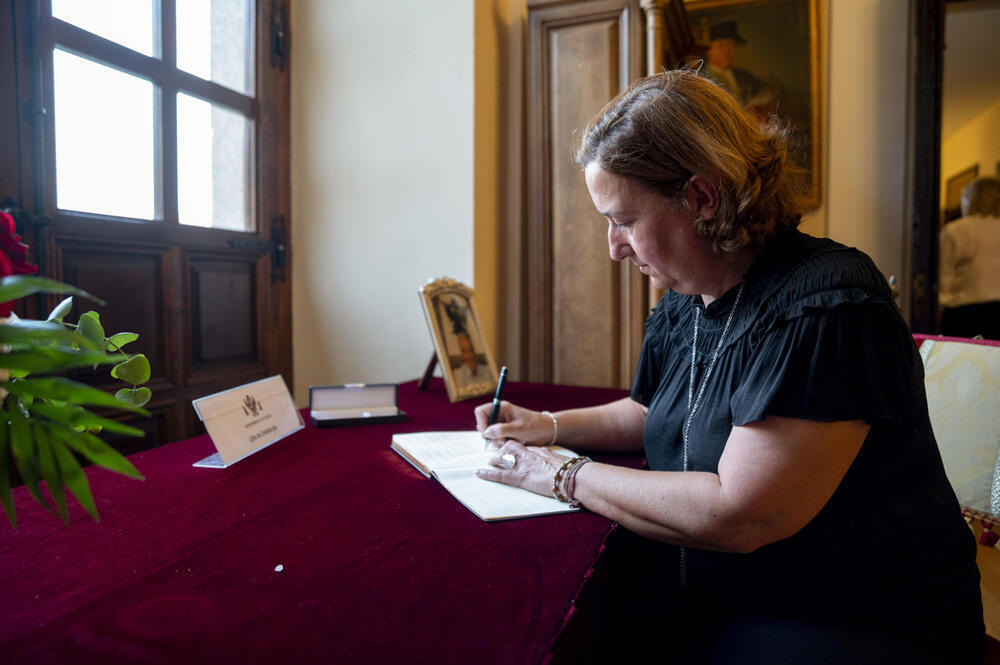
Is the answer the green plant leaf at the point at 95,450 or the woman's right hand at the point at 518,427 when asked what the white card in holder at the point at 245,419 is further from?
the green plant leaf at the point at 95,450

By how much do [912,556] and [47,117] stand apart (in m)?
2.22

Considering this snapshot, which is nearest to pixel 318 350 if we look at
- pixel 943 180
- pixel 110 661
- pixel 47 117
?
pixel 47 117

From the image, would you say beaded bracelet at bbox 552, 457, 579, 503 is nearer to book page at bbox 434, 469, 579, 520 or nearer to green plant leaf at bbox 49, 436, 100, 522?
book page at bbox 434, 469, 579, 520

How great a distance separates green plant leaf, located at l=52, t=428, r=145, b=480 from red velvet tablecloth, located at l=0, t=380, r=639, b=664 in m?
0.23

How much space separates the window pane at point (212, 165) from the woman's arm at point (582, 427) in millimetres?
1459

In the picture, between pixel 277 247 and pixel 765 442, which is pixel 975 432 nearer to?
pixel 765 442

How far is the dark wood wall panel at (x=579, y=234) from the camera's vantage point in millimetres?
2510

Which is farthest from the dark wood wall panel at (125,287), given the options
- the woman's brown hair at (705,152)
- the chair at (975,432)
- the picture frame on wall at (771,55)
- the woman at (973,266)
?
the woman at (973,266)

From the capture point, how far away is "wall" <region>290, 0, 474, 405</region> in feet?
8.32

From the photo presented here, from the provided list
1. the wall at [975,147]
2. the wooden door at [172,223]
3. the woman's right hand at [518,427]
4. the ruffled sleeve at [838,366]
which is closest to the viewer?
the ruffled sleeve at [838,366]

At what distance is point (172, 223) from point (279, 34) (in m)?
0.97

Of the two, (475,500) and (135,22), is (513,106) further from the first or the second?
(475,500)

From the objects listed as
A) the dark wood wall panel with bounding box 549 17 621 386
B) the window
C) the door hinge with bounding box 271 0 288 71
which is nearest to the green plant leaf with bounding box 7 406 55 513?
the window

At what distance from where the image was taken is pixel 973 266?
2.50 meters
